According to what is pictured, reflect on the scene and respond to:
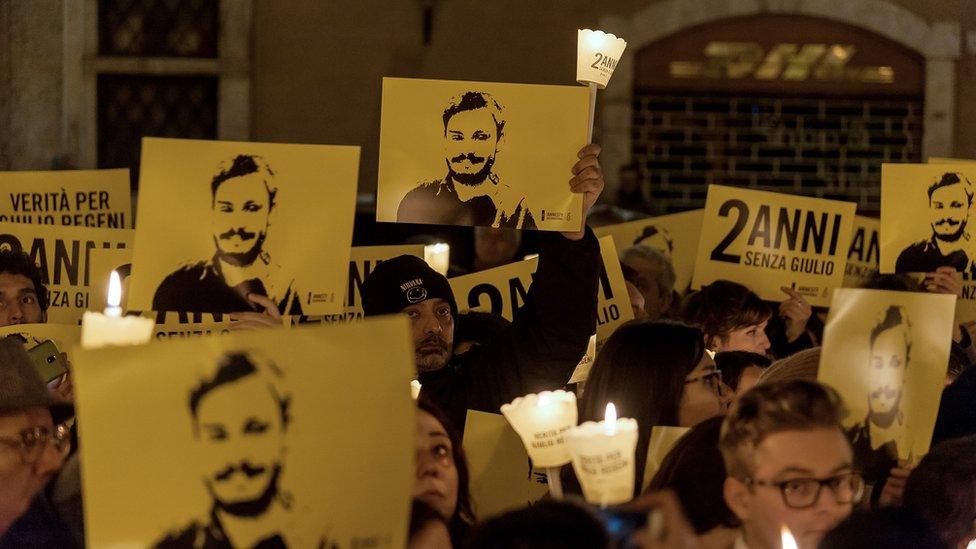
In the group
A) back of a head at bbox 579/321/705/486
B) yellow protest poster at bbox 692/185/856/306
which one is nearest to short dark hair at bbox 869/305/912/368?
back of a head at bbox 579/321/705/486

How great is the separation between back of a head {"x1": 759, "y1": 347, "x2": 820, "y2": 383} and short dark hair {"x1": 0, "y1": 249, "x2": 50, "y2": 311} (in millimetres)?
2774

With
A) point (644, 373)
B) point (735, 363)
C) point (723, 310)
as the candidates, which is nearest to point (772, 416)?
point (644, 373)

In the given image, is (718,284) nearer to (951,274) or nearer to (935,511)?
(951,274)

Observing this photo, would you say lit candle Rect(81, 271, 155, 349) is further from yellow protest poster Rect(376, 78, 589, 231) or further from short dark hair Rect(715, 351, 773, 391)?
short dark hair Rect(715, 351, 773, 391)

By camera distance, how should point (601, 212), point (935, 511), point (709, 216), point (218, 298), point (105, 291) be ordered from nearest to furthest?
1. point (935, 511)
2. point (218, 298)
3. point (105, 291)
4. point (709, 216)
5. point (601, 212)

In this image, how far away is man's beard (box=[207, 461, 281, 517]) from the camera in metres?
2.88

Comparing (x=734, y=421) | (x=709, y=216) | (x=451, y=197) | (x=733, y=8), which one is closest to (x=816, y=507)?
(x=734, y=421)

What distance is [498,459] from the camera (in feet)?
15.0

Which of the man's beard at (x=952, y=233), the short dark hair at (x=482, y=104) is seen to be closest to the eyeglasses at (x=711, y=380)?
the short dark hair at (x=482, y=104)

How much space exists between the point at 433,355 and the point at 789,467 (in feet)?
6.85

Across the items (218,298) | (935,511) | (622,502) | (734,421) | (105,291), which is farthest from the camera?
(105,291)

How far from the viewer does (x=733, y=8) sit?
43.2 feet

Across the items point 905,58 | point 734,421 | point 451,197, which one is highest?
point 905,58

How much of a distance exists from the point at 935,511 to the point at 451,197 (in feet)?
4.89
